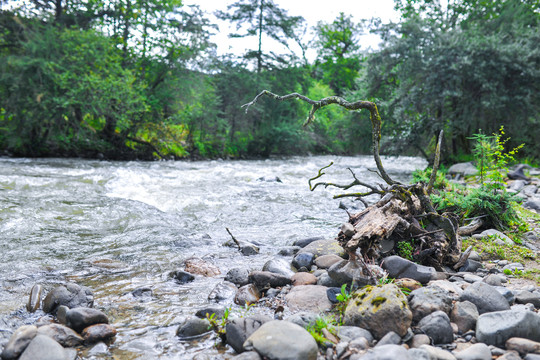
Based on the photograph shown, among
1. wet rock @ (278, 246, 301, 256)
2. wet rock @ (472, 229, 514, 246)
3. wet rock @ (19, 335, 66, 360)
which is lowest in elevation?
wet rock @ (278, 246, 301, 256)

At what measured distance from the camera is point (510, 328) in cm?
225

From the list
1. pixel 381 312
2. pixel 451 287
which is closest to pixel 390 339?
pixel 381 312

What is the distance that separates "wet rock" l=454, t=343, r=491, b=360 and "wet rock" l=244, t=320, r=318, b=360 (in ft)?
2.78

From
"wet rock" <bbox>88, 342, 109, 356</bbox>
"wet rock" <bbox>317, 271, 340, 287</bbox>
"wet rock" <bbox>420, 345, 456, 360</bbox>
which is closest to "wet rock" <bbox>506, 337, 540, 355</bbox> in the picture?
"wet rock" <bbox>420, 345, 456, 360</bbox>

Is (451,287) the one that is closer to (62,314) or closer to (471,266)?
(471,266)

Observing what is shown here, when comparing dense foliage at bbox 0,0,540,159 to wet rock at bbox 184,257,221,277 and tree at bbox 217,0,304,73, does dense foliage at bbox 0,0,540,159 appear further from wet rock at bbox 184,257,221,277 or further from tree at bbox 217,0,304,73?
wet rock at bbox 184,257,221,277

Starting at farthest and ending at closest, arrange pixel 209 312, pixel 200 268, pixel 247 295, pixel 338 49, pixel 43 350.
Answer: pixel 338 49 → pixel 200 268 → pixel 247 295 → pixel 209 312 → pixel 43 350

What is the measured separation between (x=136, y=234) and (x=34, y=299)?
2493mm

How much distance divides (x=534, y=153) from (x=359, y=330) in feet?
56.0

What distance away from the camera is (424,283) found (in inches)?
129

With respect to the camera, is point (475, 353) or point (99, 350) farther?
point (99, 350)

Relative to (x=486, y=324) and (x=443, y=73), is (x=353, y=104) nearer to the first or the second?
Answer: (x=486, y=324)

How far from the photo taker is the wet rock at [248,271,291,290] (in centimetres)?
353

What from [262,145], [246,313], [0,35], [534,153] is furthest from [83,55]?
[534,153]
